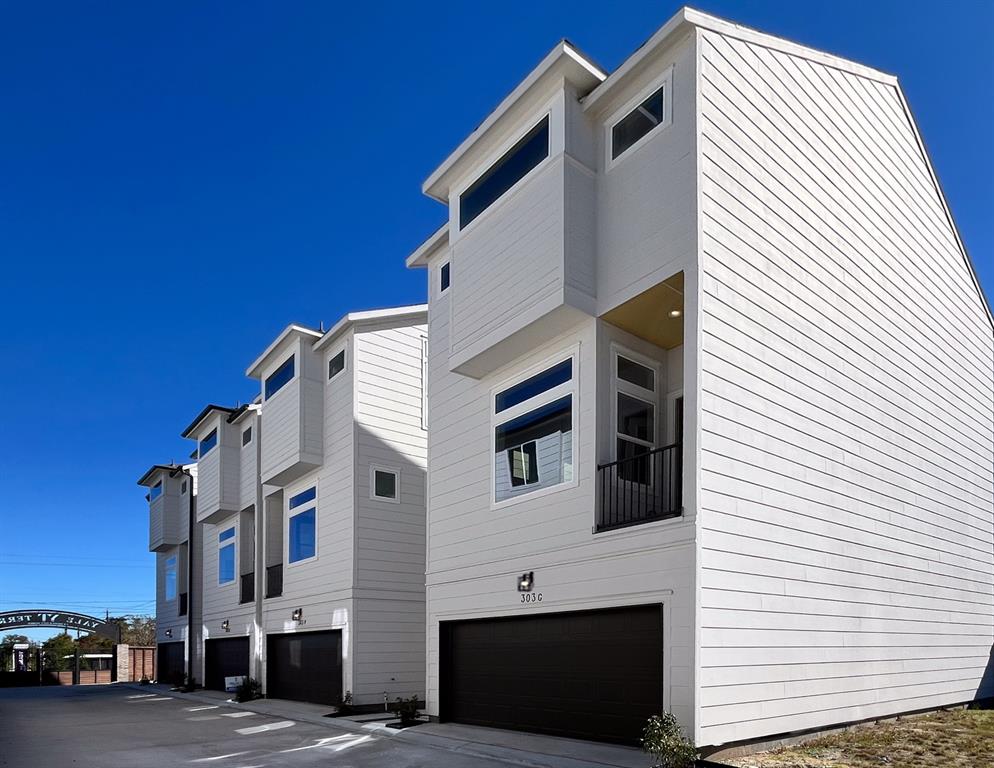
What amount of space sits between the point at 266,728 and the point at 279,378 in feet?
26.2

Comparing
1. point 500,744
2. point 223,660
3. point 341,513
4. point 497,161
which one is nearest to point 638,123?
point 497,161

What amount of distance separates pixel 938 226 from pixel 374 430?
10.8m

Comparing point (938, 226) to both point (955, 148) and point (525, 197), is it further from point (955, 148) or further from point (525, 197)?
point (525, 197)

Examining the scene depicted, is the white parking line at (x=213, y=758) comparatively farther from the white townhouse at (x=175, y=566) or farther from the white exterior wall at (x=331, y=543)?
the white townhouse at (x=175, y=566)

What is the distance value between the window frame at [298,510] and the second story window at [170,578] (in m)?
11.4

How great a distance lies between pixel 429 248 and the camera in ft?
44.2

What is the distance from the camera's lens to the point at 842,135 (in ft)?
37.0

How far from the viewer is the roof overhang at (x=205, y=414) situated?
22.0m

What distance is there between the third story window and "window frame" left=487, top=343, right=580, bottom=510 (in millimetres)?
2462

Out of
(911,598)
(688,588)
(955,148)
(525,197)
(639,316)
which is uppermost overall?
(955,148)

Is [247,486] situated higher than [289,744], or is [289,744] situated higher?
[247,486]

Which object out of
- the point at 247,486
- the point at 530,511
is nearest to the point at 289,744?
the point at 530,511

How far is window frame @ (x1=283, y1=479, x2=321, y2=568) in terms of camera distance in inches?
659

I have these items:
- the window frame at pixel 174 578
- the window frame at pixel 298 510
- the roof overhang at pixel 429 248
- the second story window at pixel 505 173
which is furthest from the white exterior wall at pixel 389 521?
the window frame at pixel 174 578
